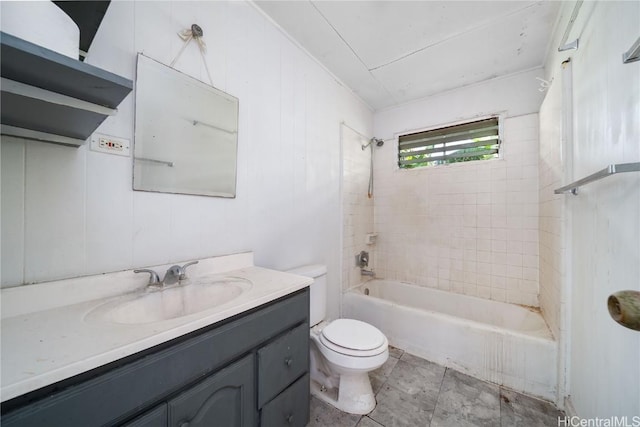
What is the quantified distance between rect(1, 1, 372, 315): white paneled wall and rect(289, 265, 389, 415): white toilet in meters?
0.48

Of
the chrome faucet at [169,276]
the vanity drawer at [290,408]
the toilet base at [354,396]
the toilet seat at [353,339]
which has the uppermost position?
the chrome faucet at [169,276]

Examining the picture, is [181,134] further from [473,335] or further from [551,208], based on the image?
[551,208]

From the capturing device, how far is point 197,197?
121 centimetres

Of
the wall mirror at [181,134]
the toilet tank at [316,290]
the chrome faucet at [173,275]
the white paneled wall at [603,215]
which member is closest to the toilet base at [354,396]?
the toilet tank at [316,290]

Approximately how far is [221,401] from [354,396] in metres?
0.94

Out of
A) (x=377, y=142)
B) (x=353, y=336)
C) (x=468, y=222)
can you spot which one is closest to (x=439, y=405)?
(x=353, y=336)

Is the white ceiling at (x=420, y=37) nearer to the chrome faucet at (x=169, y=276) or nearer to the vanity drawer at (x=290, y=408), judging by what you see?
the chrome faucet at (x=169, y=276)

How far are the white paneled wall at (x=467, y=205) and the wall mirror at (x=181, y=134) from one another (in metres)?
1.94

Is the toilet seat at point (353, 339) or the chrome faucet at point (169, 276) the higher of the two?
the chrome faucet at point (169, 276)

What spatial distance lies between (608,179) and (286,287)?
1.37m

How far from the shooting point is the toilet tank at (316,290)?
1.62 meters

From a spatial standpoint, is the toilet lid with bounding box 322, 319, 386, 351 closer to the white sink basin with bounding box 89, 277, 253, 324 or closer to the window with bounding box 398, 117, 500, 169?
the white sink basin with bounding box 89, 277, 253, 324

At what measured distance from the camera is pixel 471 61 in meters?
1.93

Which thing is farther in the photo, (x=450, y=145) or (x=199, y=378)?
(x=450, y=145)
